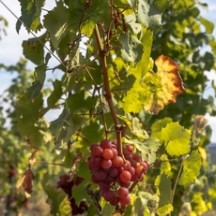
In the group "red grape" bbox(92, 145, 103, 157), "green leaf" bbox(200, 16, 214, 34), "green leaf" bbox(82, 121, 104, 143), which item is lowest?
"red grape" bbox(92, 145, 103, 157)

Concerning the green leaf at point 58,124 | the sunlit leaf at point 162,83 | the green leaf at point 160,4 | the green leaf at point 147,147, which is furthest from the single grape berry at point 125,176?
the green leaf at point 160,4

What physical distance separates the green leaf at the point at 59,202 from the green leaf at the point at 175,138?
1.38ft

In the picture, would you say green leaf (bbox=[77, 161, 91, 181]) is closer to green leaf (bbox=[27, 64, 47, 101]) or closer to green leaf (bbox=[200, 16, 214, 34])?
green leaf (bbox=[27, 64, 47, 101])

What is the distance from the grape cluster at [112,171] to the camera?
1.59 m

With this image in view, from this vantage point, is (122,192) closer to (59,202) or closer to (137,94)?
(137,94)

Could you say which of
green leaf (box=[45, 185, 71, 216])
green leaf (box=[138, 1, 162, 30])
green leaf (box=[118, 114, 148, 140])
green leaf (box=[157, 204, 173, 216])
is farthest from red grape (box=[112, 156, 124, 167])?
green leaf (box=[45, 185, 71, 216])

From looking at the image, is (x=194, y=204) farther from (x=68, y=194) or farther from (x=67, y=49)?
(x=67, y=49)

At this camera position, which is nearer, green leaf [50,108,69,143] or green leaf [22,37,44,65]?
green leaf [50,108,69,143]

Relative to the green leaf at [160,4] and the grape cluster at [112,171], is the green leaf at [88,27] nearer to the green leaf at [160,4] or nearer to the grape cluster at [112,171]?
the green leaf at [160,4]

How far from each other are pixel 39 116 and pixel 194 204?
2.93 m

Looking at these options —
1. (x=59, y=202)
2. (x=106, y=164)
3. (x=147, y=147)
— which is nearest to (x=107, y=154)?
(x=106, y=164)

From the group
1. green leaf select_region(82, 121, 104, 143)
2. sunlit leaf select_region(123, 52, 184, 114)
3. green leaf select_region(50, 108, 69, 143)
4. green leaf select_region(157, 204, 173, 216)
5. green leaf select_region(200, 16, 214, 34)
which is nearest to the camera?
green leaf select_region(50, 108, 69, 143)

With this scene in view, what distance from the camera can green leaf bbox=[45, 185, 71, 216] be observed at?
201 centimetres

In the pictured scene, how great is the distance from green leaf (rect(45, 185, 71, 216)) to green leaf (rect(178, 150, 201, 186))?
16.7 inches
